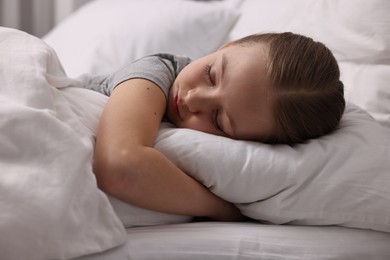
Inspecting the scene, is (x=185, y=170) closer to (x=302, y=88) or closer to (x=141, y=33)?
(x=302, y=88)

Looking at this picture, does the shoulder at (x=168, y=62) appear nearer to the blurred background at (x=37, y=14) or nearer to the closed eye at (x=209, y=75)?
the closed eye at (x=209, y=75)

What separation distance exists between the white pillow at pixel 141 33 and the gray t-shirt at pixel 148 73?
42 cm

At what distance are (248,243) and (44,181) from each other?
29 cm

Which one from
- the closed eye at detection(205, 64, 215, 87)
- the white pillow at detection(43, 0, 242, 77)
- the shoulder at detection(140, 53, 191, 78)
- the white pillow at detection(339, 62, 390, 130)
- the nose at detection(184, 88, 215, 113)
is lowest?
the white pillow at detection(43, 0, 242, 77)

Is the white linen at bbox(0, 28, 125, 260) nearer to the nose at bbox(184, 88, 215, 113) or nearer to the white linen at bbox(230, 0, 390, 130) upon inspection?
the nose at bbox(184, 88, 215, 113)

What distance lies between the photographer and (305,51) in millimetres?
1040

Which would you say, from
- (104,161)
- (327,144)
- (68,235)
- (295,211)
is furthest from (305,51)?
(68,235)

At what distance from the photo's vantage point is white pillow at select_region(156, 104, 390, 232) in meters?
0.95

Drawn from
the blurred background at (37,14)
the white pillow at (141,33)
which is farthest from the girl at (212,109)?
the blurred background at (37,14)

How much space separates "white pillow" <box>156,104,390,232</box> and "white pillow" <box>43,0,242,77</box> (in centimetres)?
73

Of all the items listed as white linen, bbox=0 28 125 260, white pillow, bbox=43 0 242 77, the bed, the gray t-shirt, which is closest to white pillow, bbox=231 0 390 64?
white pillow, bbox=43 0 242 77

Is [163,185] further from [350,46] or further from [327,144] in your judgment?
[350,46]

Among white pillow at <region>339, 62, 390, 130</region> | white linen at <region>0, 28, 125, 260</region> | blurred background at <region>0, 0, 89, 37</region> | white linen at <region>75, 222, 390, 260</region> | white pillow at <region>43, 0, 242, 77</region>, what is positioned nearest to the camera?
white linen at <region>0, 28, 125, 260</region>

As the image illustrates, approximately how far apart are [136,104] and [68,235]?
0.26 meters
